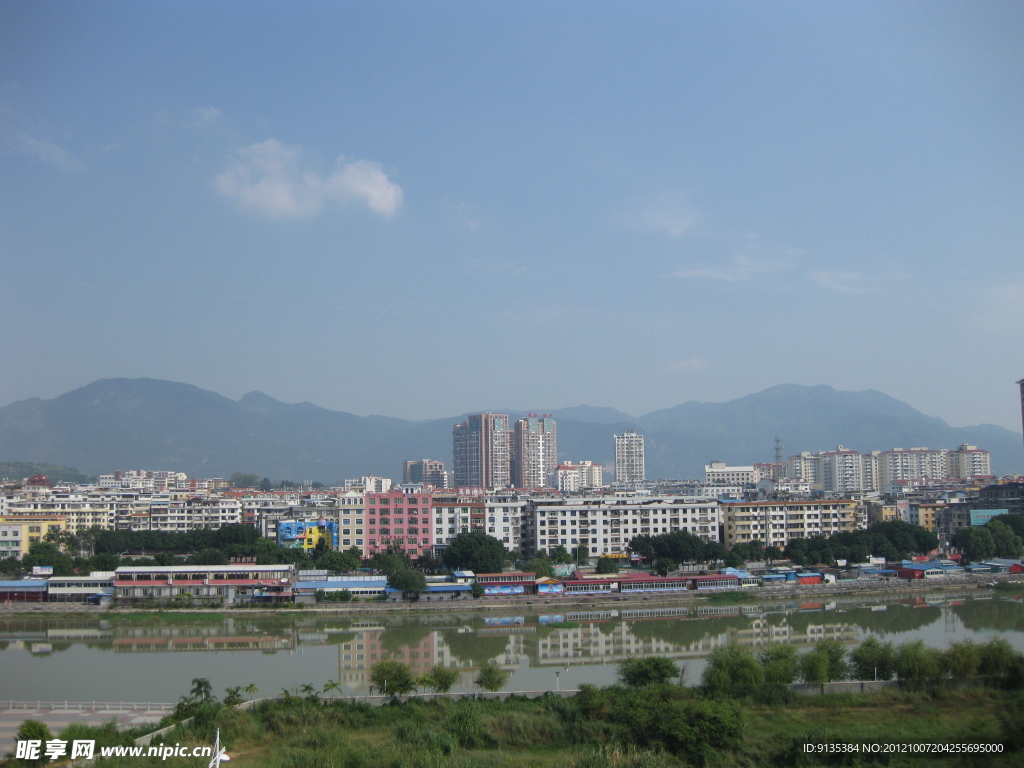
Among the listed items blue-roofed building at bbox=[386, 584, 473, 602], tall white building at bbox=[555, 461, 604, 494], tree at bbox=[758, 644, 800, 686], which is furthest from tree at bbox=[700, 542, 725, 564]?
tall white building at bbox=[555, 461, 604, 494]

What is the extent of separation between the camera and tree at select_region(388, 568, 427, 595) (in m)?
13.9

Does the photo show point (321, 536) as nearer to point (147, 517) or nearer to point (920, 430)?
point (147, 517)

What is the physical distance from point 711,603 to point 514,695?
301 inches

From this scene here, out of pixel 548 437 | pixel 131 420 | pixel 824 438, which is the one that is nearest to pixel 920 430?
pixel 824 438

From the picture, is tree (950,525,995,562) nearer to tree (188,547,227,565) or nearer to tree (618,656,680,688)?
tree (618,656,680,688)

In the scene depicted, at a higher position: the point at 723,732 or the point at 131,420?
the point at 131,420

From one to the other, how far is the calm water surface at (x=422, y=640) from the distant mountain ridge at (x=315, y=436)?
288ft

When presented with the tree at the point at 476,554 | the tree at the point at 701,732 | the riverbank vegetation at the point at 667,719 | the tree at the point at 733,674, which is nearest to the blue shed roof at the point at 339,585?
the tree at the point at 476,554

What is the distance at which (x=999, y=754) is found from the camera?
5121mm

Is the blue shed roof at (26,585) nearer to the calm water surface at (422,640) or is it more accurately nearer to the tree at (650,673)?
the calm water surface at (422,640)

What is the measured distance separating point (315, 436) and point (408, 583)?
4874 inches

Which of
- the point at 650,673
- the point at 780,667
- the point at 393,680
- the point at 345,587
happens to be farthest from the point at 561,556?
the point at 393,680

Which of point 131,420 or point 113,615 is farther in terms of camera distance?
point 131,420

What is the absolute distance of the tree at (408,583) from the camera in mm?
13883
